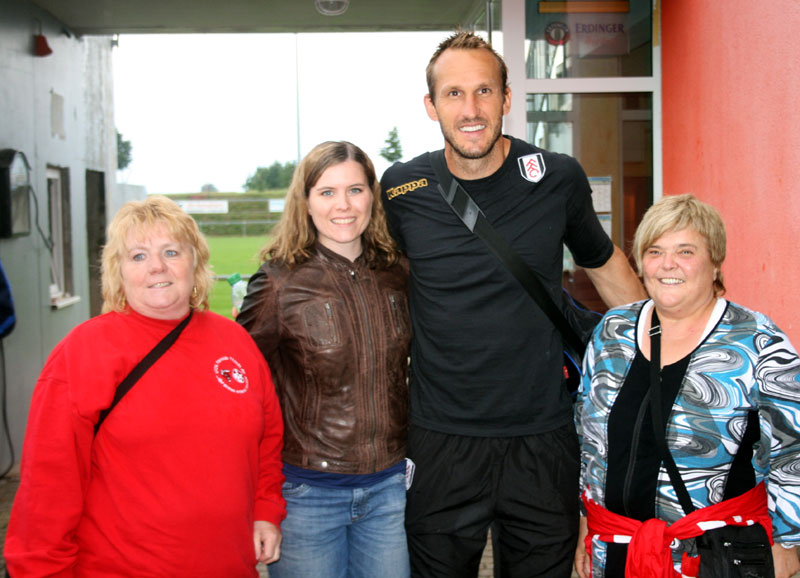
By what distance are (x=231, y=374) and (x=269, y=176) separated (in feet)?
23.0

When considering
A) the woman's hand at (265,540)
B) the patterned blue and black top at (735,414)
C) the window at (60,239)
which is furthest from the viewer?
the window at (60,239)

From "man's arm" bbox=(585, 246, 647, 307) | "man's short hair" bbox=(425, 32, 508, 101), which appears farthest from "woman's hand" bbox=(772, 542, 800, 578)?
"man's short hair" bbox=(425, 32, 508, 101)

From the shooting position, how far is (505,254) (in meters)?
2.42

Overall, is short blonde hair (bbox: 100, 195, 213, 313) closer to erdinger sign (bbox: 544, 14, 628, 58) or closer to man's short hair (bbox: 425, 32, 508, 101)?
man's short hair (bbox: 425, 32, 508, 101)

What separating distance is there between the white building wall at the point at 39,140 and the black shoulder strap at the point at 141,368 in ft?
13.8

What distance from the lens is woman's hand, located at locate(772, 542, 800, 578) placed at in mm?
2082

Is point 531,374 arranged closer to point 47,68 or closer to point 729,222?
point 729,222

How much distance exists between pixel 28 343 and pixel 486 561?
13.8ft

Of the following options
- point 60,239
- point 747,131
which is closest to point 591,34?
point 747,131

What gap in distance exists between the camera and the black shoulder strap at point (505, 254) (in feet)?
7.93

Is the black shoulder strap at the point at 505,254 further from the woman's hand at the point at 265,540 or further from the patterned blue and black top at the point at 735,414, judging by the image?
the woman's hand at the point at 265,540

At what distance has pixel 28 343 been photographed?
6.14m

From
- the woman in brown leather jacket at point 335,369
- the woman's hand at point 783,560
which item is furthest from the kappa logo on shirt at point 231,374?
the woman's hand at point 783,560

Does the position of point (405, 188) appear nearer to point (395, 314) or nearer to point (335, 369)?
point (395, 314)
